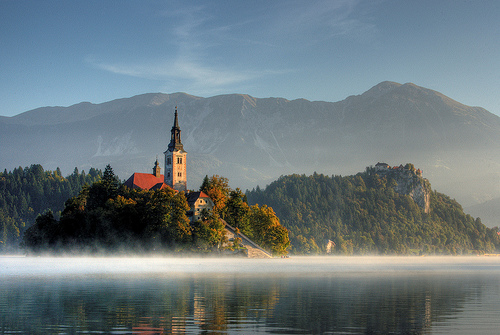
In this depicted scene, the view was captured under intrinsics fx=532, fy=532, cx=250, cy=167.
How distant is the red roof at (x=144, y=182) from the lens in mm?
157875

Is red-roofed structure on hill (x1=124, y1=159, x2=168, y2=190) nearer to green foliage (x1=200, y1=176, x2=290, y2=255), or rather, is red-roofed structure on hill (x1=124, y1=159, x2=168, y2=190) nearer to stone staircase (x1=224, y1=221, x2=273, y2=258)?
green foliage (x1=200, y1=176, x2=290, y2=255)

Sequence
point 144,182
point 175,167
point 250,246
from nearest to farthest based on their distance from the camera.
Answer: point 250,246, point 175,167, point 144,182

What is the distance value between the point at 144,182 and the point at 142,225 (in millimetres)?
44059

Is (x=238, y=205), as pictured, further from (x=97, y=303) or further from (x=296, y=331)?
(x=296, y=331)

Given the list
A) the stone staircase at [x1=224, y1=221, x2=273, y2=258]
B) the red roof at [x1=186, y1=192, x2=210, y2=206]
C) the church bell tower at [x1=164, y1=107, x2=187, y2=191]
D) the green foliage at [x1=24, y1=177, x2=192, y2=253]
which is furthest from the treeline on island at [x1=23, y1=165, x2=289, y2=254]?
the church bell tower at [x1=164, y1=107, x2=187, y2=191]

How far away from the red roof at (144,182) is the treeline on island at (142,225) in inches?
894

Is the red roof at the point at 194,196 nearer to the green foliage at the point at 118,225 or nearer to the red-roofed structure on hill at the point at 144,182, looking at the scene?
the green foliage at the point at 118,225

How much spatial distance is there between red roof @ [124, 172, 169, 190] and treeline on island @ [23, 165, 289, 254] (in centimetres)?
2271

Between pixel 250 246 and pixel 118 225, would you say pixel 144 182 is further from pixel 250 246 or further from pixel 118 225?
pixel 250 246

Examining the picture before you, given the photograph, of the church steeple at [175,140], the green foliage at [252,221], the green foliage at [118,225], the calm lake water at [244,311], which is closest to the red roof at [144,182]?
the church steeple at [175,140]

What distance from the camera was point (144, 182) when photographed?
6373 inches

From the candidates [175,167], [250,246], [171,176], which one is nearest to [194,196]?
[250,246]

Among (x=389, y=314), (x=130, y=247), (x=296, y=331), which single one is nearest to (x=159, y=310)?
(x=296, y=331)

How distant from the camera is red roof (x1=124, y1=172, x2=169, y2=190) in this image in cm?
15788
